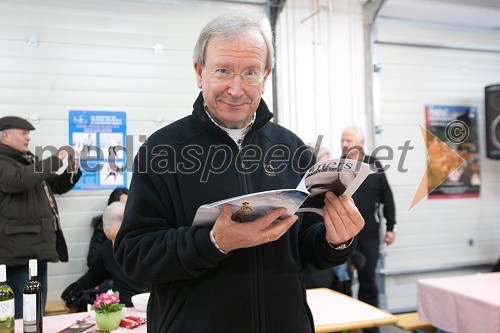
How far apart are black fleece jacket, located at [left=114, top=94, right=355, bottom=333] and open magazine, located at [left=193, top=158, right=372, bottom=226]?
9cm

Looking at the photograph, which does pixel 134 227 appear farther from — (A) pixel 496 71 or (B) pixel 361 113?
(A) pixel 496 71

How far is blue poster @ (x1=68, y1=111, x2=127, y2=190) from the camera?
477 cm

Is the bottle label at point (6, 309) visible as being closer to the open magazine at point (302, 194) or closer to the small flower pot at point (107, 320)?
the small flower pot at point (107, 320)

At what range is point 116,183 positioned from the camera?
4895 mm

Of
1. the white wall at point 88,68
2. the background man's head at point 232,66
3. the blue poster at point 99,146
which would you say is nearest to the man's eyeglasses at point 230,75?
the background man's head at point 232,66

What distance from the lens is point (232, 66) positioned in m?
1.24

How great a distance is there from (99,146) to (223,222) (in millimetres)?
4061

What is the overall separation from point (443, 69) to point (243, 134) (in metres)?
5.47

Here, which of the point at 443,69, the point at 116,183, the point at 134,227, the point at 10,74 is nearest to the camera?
the point at 134,227

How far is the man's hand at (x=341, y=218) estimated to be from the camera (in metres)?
1.24

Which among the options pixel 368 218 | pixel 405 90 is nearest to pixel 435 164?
pixel 405 90

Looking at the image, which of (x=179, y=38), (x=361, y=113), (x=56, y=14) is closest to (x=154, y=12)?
(x=179, y=38)

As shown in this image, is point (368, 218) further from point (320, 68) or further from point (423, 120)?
point (423, 120)

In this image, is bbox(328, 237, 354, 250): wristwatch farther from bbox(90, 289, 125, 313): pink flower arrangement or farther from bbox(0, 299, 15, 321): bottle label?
bbox(0, 299, 15, 321): bottle label
